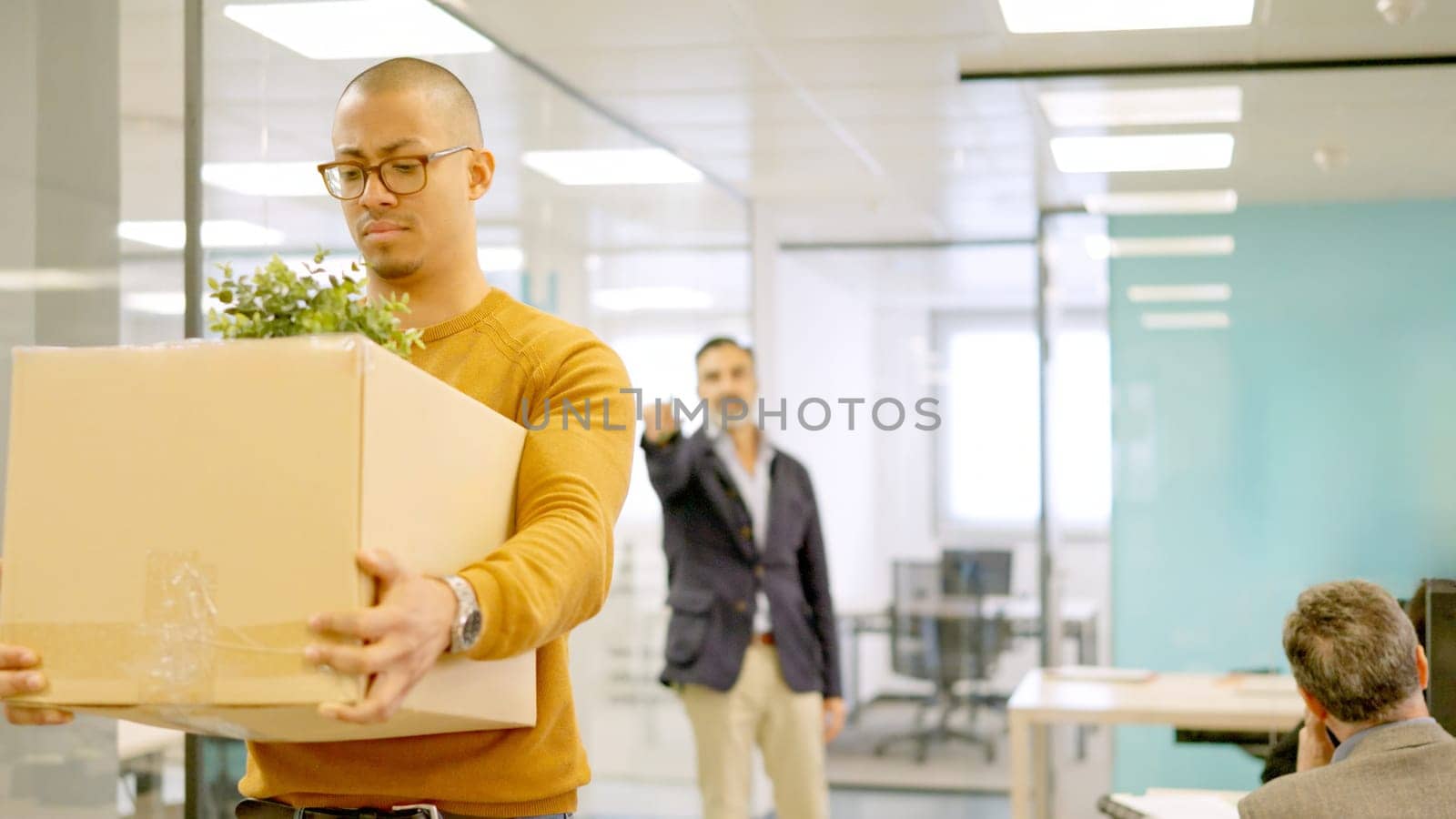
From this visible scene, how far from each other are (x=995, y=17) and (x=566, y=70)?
1241 millimetres

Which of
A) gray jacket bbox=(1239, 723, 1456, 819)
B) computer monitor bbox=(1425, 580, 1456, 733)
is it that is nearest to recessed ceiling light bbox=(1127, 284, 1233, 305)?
computer monitor bbox=(1425, 580, 1456, 733)

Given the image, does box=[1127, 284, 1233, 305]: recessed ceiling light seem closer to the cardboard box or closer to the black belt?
the black belt

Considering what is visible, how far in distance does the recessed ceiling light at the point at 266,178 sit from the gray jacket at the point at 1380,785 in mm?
1916

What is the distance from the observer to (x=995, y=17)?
12.0 feet

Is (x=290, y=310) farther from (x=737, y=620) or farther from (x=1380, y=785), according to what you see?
(x=737, y=620)

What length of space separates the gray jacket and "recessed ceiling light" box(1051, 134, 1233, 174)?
3.27m

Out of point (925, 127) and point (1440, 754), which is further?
point (925, 127)

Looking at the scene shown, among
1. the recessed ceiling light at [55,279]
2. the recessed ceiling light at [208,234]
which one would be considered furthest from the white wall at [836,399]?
the recessed ceiling light at [55,279]

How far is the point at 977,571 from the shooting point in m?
7.02

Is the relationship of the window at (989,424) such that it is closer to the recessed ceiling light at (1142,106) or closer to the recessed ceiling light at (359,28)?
the recessed ceiling light at (1142,106)

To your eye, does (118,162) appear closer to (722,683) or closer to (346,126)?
(346,126)

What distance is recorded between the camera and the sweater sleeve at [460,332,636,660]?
1050 mm

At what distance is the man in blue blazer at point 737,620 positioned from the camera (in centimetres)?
413

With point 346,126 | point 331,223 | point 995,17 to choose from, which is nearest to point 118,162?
point 331,223
